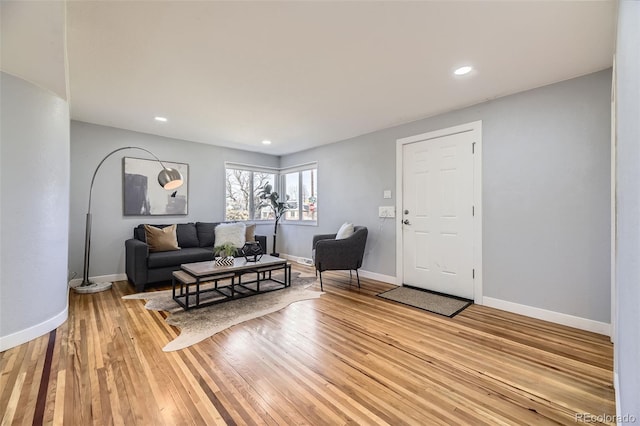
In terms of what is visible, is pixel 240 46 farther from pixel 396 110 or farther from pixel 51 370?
pixel 51 370

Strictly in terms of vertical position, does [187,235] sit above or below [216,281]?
above

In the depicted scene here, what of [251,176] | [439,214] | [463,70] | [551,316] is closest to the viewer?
[463,70]

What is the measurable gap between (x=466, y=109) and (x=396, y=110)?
819 millimetres

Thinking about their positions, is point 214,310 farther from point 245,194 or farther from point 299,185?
point 299,185

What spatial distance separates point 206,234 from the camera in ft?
15.8

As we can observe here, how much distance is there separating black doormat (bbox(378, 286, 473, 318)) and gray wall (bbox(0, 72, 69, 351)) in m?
3.42

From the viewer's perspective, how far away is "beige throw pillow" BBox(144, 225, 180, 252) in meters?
4.06

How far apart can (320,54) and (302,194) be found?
148 inches

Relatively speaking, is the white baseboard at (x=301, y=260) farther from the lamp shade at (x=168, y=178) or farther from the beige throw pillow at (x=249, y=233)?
the lamp shade at (x=168, y=178)

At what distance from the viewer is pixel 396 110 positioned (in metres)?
3.45

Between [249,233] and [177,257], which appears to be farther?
[249,233]

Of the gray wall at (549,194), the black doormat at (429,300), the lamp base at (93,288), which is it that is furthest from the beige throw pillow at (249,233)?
the gray wall at (549,194)

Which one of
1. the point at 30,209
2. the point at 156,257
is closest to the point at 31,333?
the point at 30,209

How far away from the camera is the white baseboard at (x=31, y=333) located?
2117mm
